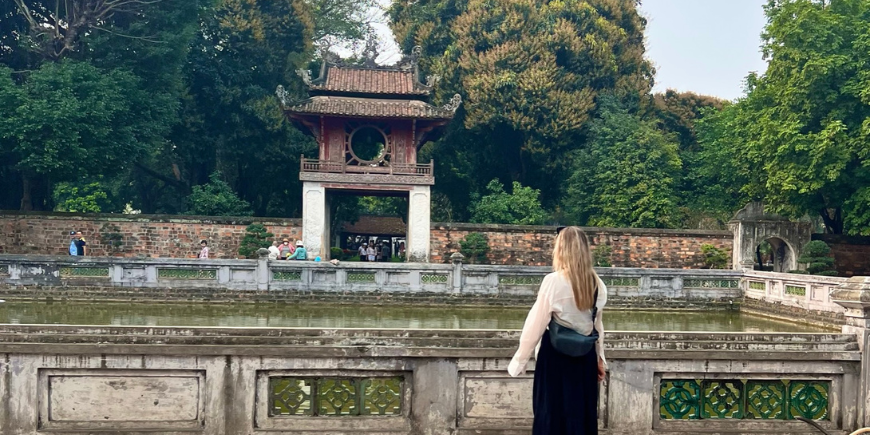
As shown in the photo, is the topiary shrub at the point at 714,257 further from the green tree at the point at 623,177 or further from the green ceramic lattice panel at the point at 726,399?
the green ceramic lattice panel at the point at 726,399

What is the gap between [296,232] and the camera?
2208 centimetres

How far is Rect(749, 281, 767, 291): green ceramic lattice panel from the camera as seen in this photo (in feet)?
52.9

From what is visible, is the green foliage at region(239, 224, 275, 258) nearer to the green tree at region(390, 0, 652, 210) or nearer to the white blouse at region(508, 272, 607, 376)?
the green tree at region(390, 0, 652, 210)

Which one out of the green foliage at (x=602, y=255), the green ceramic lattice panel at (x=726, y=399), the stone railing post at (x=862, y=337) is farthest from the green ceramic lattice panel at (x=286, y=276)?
the stone railing post at (x=862, y=337)

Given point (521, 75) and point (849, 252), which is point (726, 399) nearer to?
point (849, 252)

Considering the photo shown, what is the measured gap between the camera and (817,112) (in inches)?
781

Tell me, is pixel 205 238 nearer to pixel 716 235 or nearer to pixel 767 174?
pixel 716 235

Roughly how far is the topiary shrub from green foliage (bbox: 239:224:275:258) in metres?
14.6

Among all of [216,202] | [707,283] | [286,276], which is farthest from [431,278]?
[216,202]

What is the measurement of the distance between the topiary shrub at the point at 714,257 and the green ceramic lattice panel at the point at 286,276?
14.0 m

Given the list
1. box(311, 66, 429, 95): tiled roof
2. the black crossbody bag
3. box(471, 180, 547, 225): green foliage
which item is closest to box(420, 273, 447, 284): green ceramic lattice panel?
box(471, 180, 547, 225): green foliage

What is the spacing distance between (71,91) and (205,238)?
6.11 m

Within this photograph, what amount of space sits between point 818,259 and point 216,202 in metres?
19.6

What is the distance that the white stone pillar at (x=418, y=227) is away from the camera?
22.0 metres
